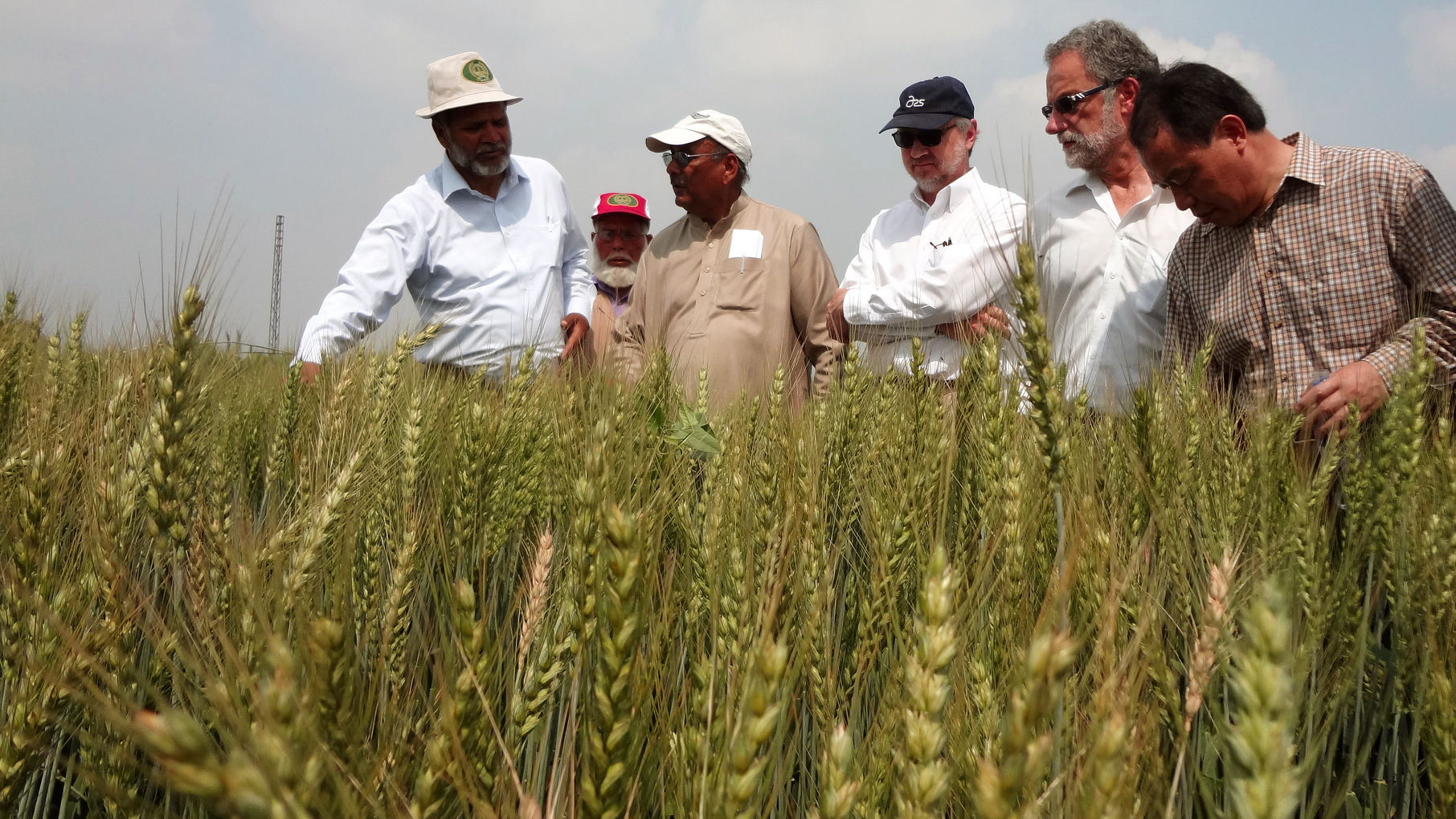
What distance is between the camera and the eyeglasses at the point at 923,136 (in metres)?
3.94

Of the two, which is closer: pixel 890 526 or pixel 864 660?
pixel 864 660

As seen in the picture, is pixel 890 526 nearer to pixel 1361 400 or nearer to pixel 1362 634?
pixel 1362 634

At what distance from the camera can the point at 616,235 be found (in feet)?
23.0

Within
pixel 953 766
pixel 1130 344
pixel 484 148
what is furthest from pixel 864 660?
pixel 484 148

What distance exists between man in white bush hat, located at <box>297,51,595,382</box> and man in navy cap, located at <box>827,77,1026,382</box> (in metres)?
1.33

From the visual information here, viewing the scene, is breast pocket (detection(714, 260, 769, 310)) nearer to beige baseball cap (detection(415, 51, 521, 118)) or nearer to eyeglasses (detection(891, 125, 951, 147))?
eyeglasses (detection(891, 125, 951, 147))

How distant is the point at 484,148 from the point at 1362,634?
3857 millimetres

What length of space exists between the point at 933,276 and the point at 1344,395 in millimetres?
1519

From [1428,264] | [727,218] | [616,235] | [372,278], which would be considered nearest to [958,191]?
[727,218]

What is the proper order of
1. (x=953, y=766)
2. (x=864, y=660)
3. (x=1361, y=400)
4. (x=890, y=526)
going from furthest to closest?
(x=1361, y=400)
(x=890, y=526)
(x=864, y=660)
(x=953, y=766)

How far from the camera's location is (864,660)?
1.14 meters

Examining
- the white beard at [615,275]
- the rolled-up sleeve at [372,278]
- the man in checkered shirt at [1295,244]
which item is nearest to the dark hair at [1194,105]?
the man in checkered shirt at [1295,244]

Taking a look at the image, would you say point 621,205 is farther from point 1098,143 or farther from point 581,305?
point 1098,143

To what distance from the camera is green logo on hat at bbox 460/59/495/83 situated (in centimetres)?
423
